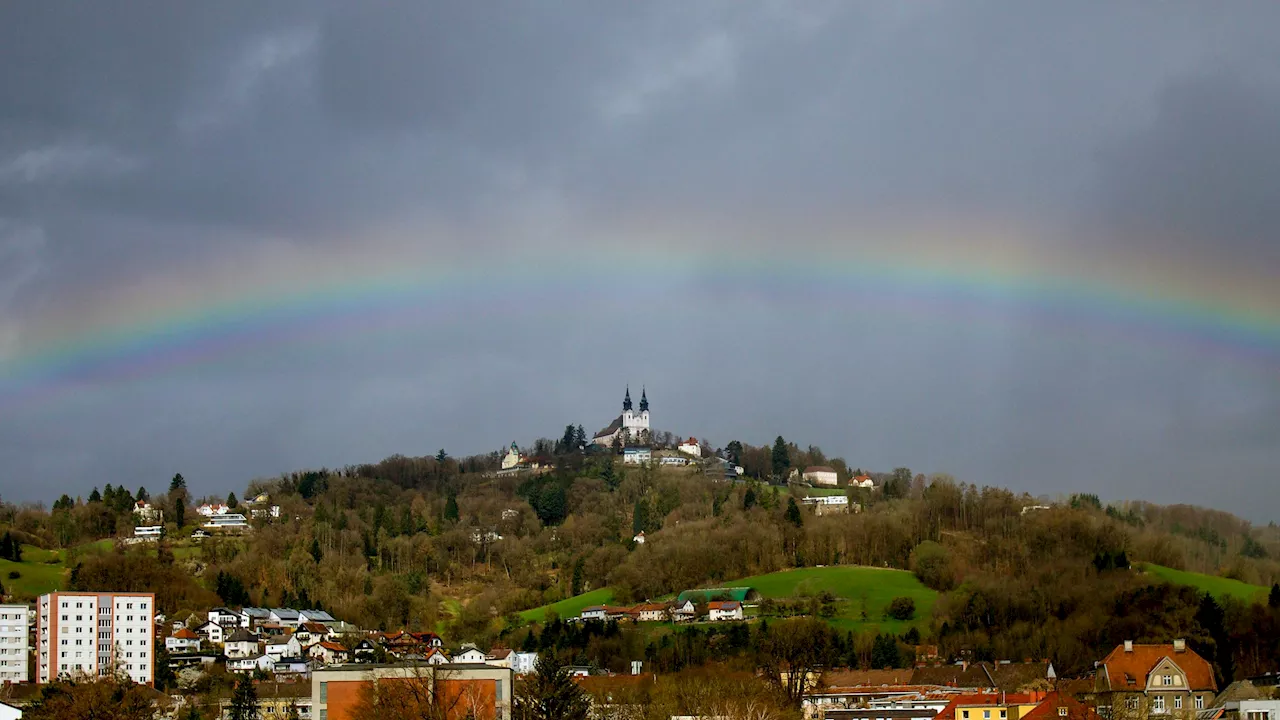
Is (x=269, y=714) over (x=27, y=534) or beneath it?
beneath

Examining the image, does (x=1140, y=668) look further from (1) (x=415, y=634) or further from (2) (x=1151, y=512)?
(2) (x=1151, y=512)

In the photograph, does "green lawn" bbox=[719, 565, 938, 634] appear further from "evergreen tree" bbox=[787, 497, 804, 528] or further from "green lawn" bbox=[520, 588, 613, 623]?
"green lawn" bbox=[520, 588, 613, 623]

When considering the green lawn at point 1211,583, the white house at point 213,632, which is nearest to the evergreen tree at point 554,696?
the green lawn at point 1211,583

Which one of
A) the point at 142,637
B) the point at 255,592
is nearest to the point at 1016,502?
the point at 255,592

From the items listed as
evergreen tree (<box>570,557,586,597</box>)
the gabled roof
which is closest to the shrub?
the gabled roof

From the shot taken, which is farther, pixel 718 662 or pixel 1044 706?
pixel 718 662
